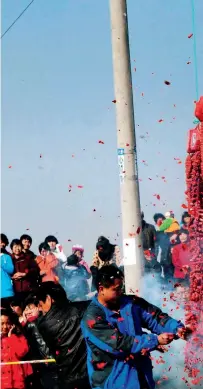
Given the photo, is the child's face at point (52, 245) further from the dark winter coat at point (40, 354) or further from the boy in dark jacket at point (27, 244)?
the dark winter coat at point (40, 354)

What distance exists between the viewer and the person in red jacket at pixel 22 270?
10508 mm

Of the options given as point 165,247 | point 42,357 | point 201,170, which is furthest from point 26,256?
point 201,170

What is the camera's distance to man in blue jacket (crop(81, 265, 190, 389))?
6180mm

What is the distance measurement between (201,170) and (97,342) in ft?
5.66

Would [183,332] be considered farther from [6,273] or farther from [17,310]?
[6,273]

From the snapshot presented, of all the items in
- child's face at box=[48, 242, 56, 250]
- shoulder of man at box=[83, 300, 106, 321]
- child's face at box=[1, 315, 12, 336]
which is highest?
child's face at box=[48, 242, 56, 250]

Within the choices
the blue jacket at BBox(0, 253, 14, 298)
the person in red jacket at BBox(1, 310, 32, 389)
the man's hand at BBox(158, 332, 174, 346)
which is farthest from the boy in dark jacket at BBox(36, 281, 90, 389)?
the blue jacket at BBox(0, 253, 14, 298)

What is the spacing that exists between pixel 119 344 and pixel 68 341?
4.88ft

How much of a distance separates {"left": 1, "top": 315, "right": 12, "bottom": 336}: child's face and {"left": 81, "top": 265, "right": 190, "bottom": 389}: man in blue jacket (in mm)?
1851

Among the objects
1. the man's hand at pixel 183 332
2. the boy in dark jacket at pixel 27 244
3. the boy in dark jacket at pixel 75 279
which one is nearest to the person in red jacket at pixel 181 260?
the boy in dark jacket at pixel 75 279

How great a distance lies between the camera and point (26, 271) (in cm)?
1076

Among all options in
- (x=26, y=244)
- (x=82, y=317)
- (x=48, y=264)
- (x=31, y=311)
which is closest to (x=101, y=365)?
(x=82, y=317)

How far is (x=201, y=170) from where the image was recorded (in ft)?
22.8

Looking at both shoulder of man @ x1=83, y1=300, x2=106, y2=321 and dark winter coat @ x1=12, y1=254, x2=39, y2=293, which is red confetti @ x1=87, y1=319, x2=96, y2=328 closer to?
shoulder of man @ x1=83, y1=300, x2=106, y2=321
